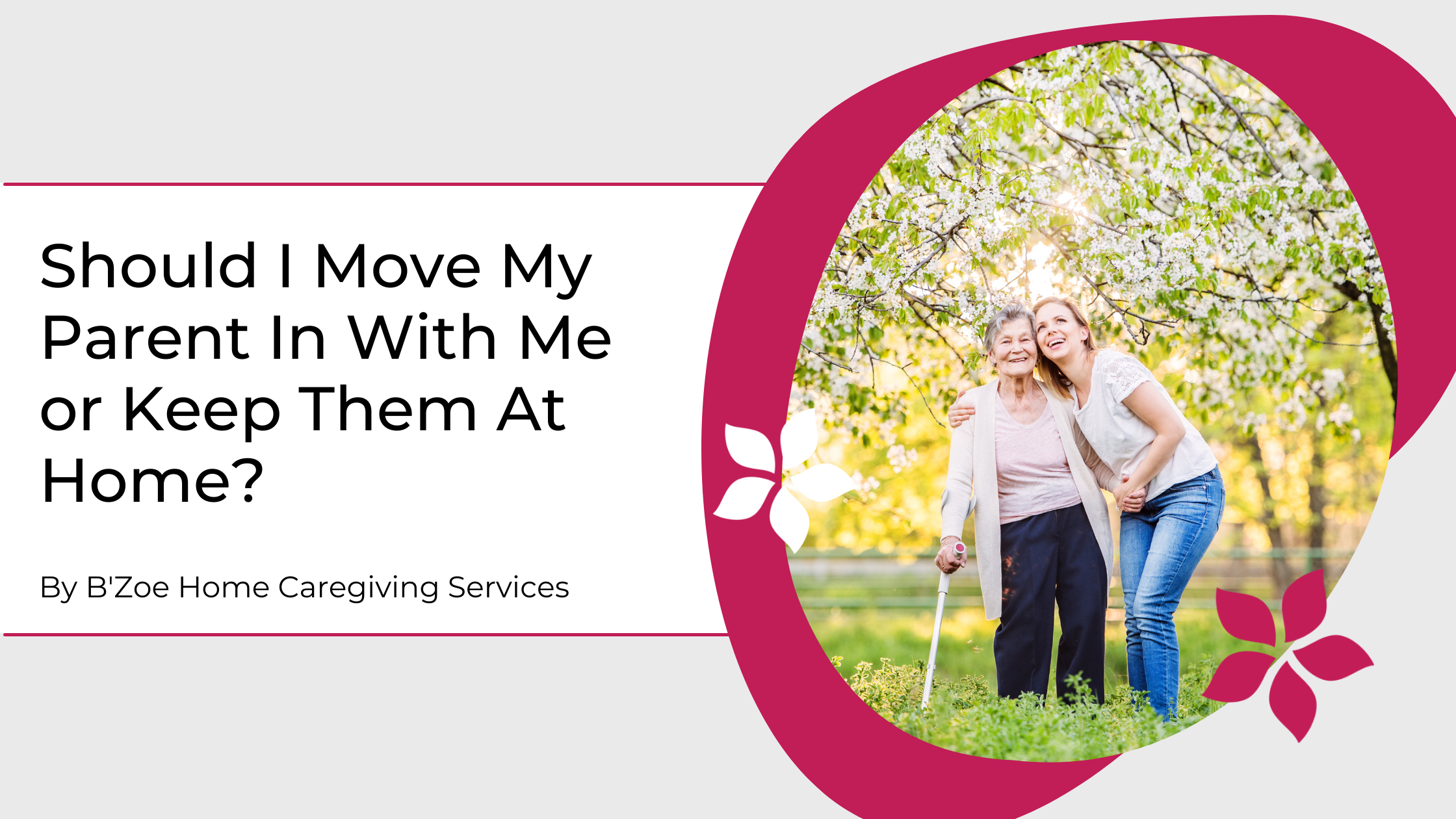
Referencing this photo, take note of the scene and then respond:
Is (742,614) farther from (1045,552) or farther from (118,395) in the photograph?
(118,395)

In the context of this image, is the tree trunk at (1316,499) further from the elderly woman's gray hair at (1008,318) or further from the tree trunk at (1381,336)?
the elderly woman's gray hair at (1008,318)

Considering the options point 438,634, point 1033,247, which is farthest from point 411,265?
point 1033,247

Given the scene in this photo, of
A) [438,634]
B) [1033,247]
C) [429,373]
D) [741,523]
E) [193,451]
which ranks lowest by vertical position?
[438,634]

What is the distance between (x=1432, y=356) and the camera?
431 cm

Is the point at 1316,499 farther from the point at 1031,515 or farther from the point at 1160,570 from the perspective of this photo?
the point at 1031,515

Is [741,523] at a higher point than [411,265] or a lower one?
lower

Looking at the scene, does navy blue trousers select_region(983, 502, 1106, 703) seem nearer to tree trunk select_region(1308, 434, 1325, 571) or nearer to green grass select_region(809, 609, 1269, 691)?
green grass select_region(809, 609, 1269, 691)

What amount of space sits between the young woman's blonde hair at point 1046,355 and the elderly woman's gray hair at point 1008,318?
13 mm

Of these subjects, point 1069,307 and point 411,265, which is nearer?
point 1069,307

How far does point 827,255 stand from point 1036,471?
113cm

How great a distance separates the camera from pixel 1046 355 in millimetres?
4121

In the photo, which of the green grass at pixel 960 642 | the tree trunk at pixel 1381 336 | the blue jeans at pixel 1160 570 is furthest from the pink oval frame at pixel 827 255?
the tree trunk at pixel 1381 336

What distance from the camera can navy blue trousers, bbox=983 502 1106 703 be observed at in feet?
13.5

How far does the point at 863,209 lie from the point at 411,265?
186 cm
